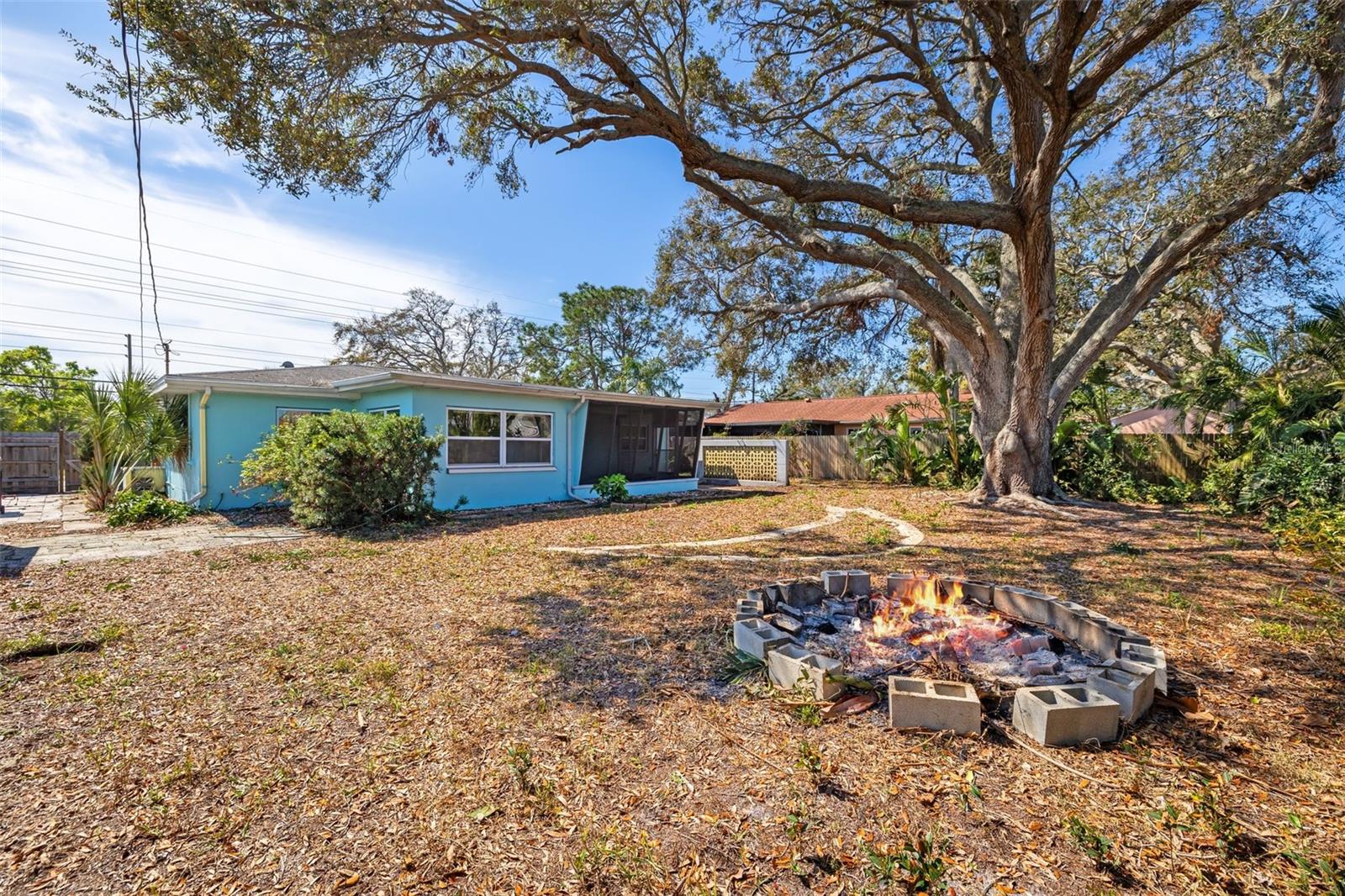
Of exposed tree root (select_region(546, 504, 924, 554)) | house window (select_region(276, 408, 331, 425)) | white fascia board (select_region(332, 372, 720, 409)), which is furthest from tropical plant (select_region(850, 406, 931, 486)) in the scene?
house window (select_region(276, 408, 331, 425))

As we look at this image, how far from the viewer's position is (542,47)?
8.33 m

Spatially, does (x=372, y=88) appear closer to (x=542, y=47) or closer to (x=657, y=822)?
(x=542, y=47)

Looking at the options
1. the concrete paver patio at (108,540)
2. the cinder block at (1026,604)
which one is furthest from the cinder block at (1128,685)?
the concrete paver patio at (108,540)

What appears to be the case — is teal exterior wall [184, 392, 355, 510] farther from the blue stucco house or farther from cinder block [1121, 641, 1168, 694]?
cinder block [1121, 641, 1168, 694]

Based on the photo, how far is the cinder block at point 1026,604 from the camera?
398cm

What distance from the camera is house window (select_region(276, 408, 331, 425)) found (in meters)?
11.4

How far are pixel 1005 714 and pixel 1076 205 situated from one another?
13457 millimetres

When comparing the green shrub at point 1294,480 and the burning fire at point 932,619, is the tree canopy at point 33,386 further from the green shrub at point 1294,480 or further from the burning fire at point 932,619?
the green shrub at point 1294,480

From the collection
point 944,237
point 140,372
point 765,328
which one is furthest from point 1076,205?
point 140,372

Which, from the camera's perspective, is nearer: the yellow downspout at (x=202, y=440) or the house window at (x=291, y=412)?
the yellow downspout at (x=202, y=440)

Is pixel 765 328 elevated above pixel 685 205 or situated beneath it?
situated beneath

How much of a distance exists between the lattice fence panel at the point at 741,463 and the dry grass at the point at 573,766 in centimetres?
1299

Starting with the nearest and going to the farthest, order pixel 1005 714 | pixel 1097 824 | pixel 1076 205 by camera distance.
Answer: pixel 1097 824 < pixel 1005 714 < pixel 1076 205

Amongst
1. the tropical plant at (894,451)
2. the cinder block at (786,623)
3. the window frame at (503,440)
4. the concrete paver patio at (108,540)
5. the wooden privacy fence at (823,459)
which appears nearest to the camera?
the cinder block at (786,623)
